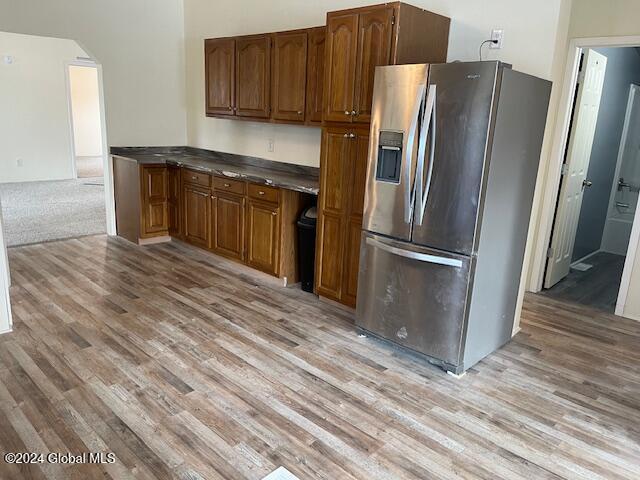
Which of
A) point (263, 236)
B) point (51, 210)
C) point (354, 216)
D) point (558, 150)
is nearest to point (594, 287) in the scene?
point (558, 150)

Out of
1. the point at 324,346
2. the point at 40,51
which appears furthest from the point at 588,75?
the point at 40,51

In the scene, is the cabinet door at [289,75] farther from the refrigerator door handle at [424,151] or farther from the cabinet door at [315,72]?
the refrigerator door handle at [424,151]

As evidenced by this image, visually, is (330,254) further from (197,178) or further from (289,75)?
(197,178)

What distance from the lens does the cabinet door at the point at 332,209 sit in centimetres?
356

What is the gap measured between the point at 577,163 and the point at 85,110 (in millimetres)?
10887

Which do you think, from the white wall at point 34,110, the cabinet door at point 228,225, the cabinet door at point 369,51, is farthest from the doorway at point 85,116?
the cabinet door at point 369,51

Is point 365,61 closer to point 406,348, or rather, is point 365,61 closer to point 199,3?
point 406,348

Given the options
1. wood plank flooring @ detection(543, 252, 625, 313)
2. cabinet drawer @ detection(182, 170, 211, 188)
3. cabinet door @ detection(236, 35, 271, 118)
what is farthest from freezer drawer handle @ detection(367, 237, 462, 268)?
cabinet drawer @ detection(182, 170, 211, 188)

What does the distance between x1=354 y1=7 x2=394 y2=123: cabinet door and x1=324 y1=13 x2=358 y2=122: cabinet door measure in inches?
2.0

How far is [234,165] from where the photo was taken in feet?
17.3

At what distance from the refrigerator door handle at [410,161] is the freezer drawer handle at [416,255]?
198 mm

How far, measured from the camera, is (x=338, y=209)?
365 cm

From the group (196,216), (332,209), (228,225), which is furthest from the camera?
(196,216)

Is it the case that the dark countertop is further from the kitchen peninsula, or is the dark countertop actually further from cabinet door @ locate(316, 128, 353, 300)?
cabinet door @ locate(316, 128, 353, 300)
